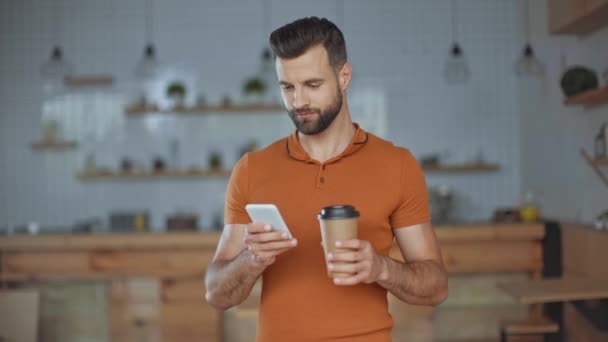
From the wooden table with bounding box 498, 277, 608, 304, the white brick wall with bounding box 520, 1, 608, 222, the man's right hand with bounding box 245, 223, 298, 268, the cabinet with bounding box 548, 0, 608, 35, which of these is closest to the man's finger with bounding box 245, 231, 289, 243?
the man's right hand with bounding box 245, 223, 298, 268

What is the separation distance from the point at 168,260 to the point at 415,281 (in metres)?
3.13

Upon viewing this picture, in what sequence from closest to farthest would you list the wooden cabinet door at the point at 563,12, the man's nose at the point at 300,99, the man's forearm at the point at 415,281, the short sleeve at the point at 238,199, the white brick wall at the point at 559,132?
the man's forearm at the point at 415,281 → the man's nose at the point at 300,99 → the short sleeve at the point at 238,199 → the wooden cabinet door at the point at 563,12 → the white brick wall at the point at 559,132

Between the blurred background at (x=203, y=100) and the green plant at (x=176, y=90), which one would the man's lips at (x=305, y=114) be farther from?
the green plant at (x=176, y=90)

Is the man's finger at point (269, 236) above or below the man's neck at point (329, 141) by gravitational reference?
below

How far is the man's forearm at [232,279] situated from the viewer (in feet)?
4.86

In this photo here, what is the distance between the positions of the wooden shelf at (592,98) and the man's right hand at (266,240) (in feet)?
8.34

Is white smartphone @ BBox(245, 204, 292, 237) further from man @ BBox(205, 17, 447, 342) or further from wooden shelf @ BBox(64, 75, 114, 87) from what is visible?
wooden shelf @ BBox(64, 75, 114, 87)

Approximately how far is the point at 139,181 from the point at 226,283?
4462 mm

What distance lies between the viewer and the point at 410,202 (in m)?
1.62

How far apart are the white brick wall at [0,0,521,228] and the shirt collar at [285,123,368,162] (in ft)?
13.5

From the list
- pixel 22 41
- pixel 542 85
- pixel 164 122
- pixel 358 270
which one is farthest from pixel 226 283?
pixel 22 41

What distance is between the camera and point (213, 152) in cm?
578

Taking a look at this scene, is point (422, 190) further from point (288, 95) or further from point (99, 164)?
point (99, 164)

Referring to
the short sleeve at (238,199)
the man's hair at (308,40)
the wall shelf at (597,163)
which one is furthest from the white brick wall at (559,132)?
the short sleeve at (238,199)
